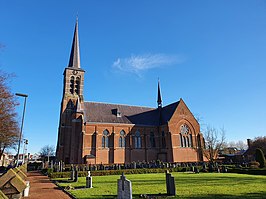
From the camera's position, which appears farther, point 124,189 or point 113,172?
point 113,172

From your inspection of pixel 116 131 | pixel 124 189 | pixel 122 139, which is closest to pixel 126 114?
pixel 116 131

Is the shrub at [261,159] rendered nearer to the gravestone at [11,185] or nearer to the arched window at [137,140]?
the arched window at [137,140]

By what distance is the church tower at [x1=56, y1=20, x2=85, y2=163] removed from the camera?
127 ft

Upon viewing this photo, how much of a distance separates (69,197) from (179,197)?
20.8ft

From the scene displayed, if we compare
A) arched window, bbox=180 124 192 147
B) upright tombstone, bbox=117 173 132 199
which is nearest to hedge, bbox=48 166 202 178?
arched window, bbox=180 124 192 147

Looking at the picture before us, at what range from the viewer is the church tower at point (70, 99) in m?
38.8

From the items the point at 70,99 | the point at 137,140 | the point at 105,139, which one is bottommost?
the point at 137,140

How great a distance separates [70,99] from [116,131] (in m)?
12.0

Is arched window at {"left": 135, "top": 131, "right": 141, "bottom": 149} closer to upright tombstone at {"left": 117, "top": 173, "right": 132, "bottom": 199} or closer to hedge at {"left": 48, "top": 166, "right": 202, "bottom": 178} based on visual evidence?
hedge at {"left": 48, "top": 166, "right": 202, "bottom": 178}

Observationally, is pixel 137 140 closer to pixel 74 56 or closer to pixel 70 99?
pixel 70 99

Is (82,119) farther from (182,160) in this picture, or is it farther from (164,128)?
(182,160)

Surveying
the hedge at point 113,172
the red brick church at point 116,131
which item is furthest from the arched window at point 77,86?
the hedge at point 113,172

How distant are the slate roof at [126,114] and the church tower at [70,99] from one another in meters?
2.86

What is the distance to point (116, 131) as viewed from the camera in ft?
138
